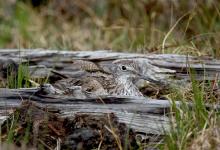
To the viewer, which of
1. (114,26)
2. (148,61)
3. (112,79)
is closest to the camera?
(112,79)

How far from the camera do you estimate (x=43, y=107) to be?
16.2ft

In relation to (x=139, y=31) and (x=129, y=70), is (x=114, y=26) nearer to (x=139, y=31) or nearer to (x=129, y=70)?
(x=139, y=31)

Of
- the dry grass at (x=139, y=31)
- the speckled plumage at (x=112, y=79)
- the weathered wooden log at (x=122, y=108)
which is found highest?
the dry grass at (x=139, y=31)

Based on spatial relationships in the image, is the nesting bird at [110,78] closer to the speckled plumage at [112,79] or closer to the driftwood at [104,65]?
the speckled plumage at [112,79]

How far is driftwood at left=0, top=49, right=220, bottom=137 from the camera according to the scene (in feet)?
15.8

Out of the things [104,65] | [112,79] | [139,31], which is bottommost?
[112,79]

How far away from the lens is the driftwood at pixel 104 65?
4.82 meters

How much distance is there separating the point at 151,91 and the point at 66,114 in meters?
1.29

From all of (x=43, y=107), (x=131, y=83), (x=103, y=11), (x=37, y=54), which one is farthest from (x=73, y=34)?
(x=43, y=107)

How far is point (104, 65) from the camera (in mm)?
6398

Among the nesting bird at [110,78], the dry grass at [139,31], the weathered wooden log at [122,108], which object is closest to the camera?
the dry grass at [139,31]

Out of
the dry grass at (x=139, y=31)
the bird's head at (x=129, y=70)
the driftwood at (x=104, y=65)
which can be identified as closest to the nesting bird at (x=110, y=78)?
the bird's head at (x=129, y=70)

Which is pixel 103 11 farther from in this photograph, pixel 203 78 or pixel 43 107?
pixel 43 107

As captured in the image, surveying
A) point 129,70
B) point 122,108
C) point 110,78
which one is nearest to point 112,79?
point 110,78
